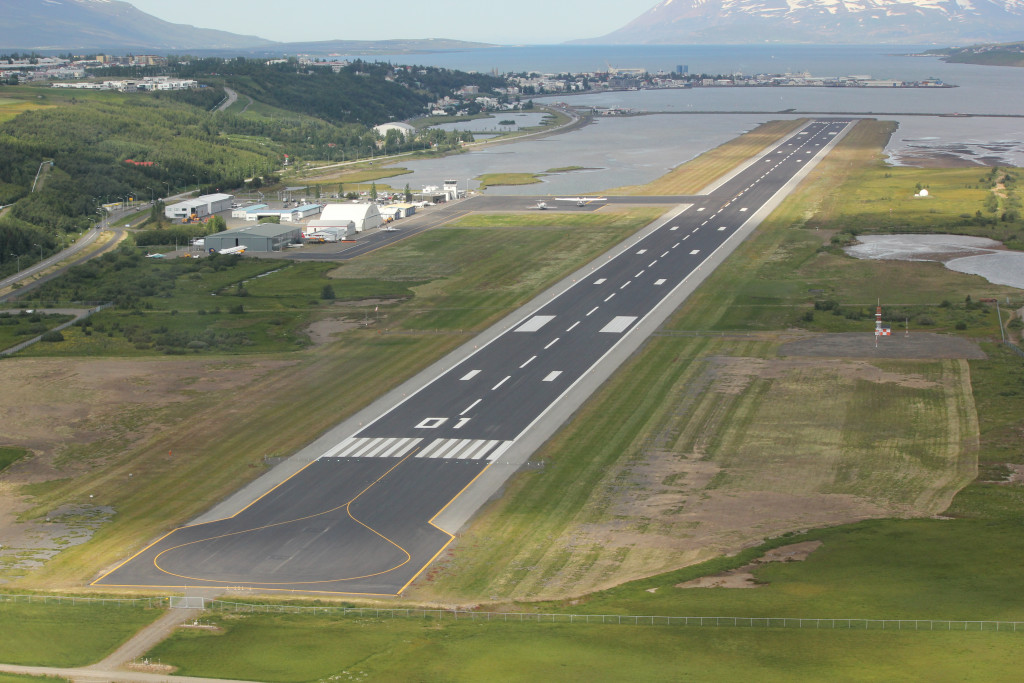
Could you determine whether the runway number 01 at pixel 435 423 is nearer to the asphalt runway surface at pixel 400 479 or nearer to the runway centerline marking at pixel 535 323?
the asphalt runway surface at pixel 400 479

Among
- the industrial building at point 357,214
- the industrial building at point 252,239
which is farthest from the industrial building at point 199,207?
the industrial building at point 252,239

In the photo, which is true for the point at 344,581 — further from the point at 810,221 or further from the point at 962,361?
the point at 810,221

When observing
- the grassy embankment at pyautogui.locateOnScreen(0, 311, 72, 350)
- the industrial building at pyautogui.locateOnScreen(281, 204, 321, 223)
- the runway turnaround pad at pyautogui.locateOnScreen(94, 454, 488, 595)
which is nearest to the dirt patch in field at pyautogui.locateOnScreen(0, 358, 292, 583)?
the runway turnaround pad at pyautogui.locateOnScreen(94, 454, 488, 595)

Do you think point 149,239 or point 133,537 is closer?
point 133,537

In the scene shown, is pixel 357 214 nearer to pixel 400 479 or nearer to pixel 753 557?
pixel 400 479

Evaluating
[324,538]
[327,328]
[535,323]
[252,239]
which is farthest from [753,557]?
[252,239]

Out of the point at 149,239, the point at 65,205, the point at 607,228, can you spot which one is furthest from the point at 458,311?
the point at 65,205

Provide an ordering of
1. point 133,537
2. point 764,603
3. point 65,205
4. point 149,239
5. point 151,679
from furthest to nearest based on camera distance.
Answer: point 65,205, point 149,239, point 133,537, point 764,603, point 151,679
